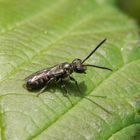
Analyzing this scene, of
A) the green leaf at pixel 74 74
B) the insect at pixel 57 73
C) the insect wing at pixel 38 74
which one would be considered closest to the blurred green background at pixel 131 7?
the green leaf at pixel 74 74

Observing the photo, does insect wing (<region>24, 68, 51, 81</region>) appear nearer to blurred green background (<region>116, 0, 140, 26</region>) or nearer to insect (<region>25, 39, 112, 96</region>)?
insect (<region>25, 39, 112, 96</region>)

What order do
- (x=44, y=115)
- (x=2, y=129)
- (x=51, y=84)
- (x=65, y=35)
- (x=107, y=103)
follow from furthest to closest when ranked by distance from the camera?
(x=65, y=35)
(x=51, y=84)
(x=107, y=103)
(x=44, y=115)
(x=2, y=129)

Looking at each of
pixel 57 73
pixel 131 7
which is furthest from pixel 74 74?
pixel 131 7

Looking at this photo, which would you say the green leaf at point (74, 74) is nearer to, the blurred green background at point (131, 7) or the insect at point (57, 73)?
the insect at point (57, 73)

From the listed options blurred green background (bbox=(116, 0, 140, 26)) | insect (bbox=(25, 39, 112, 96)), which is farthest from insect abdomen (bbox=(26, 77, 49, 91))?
blurred green background (bbox=(116, 0, 140, 26))

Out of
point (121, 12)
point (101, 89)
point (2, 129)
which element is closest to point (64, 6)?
point (121, 12)

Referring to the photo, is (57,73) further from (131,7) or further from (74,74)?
(131,7)

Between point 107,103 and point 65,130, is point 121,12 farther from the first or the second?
point 65,130
